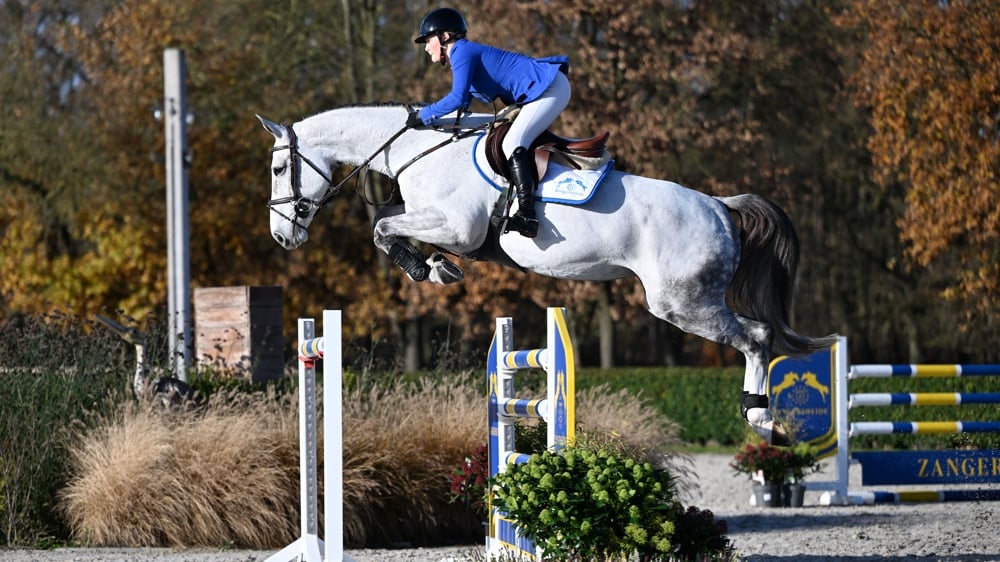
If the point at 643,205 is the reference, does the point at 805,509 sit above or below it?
below

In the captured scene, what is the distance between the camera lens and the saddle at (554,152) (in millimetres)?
5102

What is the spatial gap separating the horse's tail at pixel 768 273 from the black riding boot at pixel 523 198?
908mm

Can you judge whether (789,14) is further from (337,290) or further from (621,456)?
(621,456)

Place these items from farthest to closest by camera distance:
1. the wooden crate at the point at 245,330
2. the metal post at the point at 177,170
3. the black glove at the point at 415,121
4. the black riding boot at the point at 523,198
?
the metal post at the point at 177,170 < the wooden crate at the point at 245,330 < the black glove at the point at 415,121 < the black riding boot at the point at 523,198

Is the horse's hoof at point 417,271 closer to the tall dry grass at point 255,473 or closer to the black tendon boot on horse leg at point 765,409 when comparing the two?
the black tendon boot on horse leg at point 765,409

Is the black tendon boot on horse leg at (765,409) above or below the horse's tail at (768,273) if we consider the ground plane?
below

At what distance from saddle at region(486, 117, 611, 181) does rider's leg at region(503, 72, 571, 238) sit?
0.03m

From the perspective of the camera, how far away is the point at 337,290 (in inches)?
881

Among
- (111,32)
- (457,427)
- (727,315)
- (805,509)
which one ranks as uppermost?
(111,32)

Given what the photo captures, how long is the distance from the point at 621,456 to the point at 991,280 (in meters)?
13.1

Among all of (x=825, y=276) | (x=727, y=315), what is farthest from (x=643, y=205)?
(x=825, y=276)

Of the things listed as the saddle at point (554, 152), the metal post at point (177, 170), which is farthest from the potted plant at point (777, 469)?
the metal post at point (177, 170)

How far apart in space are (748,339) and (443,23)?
1828mm

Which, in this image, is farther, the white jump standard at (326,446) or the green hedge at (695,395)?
the green hedge at (695,395)
